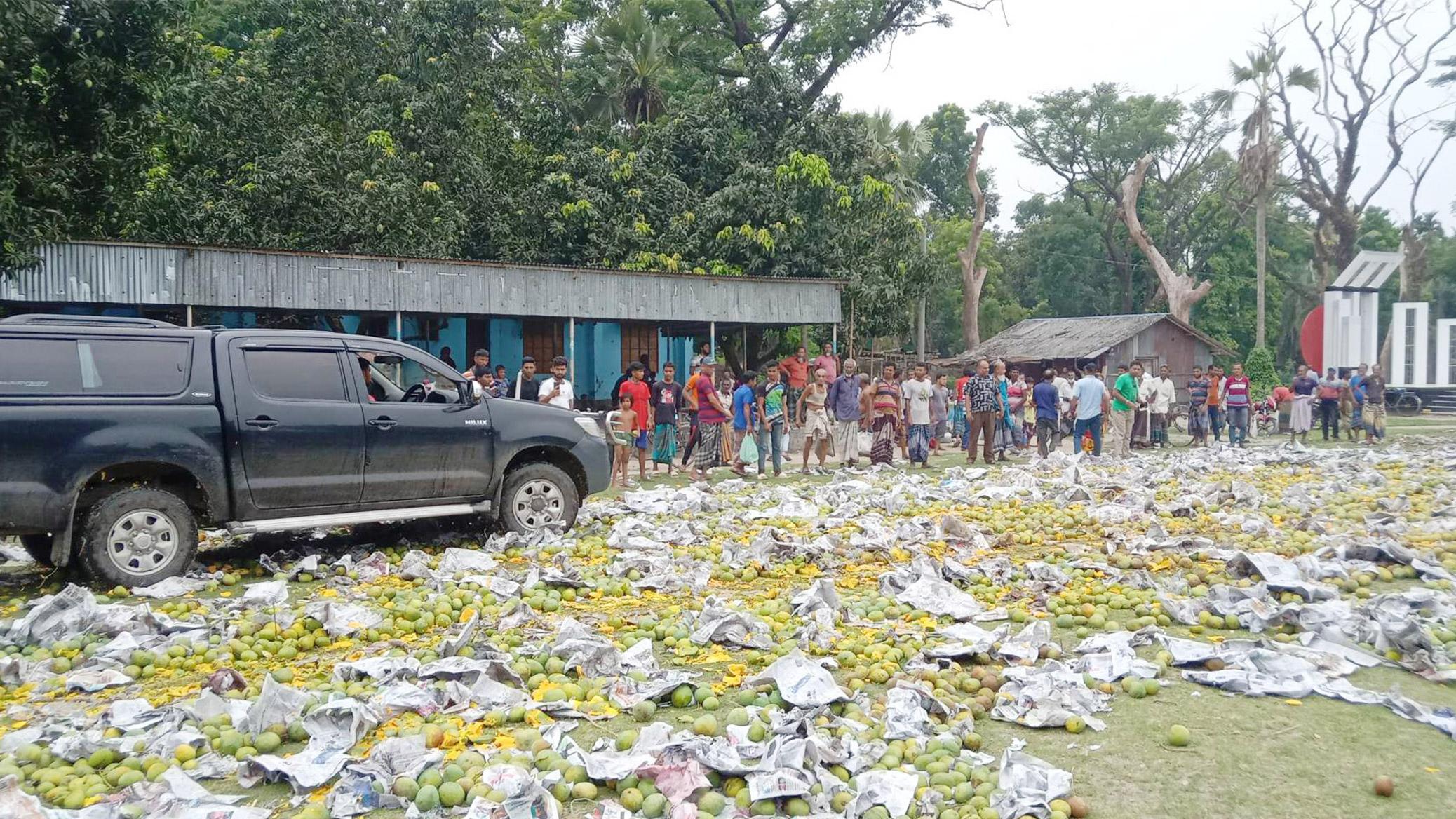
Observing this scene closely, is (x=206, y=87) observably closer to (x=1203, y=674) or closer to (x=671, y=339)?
(x=671, y=339)

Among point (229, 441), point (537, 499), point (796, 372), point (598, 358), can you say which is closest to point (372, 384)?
point (229, 441)

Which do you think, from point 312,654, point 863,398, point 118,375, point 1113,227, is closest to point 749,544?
point 312,654

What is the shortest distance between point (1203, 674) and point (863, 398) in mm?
13139

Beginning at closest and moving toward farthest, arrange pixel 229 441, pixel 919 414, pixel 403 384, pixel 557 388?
pixel 229 441
pixel 403 384
pixel 557 388
pixel 919 414

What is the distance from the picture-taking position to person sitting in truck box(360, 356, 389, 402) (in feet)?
31.2

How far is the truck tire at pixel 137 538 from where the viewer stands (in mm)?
7926

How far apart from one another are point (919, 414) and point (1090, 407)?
3.01 m

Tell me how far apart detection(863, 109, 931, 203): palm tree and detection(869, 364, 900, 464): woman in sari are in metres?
20.0

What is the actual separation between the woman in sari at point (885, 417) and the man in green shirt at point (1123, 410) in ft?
13.6

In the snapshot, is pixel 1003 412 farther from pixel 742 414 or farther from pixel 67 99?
pixel 67 99

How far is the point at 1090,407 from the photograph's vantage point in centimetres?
1844

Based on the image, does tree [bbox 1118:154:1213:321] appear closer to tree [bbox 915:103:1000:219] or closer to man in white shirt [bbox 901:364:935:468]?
tree [bbox 915:103:1000:219]

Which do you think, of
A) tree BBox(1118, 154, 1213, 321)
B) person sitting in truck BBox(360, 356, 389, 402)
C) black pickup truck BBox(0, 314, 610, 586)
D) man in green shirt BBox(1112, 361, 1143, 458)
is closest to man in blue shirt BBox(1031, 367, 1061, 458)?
man in green shirt BBox(1112, 361, 1143, 458)

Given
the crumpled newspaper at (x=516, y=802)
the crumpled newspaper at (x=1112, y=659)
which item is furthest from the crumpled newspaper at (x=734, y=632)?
the crumpled newspaper at (x=516, y=802)
